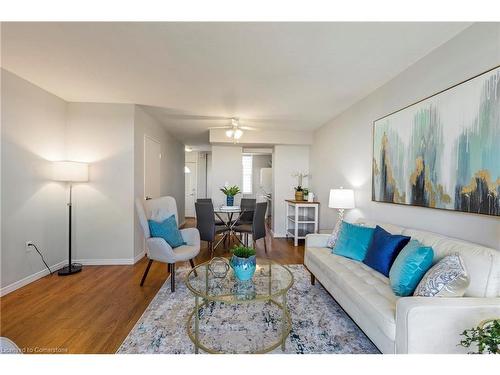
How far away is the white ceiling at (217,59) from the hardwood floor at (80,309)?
2413 mm

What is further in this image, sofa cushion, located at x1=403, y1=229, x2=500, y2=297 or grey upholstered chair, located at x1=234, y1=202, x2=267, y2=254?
grey upholstered chair, located at x1=234, y1=202, x2=267, y2=254

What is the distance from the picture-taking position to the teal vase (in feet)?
6.23

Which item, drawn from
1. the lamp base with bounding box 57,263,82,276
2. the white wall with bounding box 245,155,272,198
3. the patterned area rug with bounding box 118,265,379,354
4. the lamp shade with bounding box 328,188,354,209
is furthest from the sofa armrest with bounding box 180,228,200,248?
the white wall with bounding box 245,155,272,198

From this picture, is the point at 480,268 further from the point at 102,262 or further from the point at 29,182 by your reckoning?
the point at 29,182

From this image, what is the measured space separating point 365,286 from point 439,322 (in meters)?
0.57

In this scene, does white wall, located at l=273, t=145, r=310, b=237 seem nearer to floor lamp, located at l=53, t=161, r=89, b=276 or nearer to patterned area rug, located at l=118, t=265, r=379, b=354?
patterned area rug, located at l=118, t=265, r=379, b=354

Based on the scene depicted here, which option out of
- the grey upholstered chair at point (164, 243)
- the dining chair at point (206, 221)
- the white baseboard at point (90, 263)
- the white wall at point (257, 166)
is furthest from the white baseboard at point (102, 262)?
the white wall at point (257, 166)

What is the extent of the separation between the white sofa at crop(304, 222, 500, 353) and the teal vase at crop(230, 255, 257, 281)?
780 millimetres

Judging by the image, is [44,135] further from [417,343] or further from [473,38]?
[473,38]

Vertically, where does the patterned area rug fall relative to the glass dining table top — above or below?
below

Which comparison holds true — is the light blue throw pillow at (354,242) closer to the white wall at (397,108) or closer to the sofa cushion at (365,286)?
the sofa cushion at (365,286)

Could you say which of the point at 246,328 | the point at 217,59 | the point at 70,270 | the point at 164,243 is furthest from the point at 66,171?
the point at 246,328

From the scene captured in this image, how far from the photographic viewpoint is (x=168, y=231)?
9.30 feet
